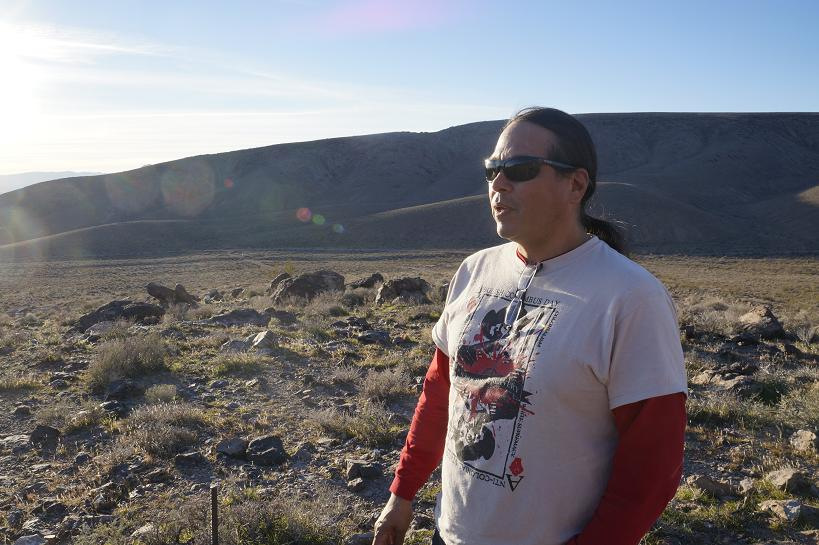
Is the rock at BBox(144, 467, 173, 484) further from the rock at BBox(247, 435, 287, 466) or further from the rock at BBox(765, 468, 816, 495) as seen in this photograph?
the rock at BBox(765, 468, 816, 495)

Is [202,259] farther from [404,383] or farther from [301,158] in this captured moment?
[301,158]

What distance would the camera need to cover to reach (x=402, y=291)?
46.7 ft

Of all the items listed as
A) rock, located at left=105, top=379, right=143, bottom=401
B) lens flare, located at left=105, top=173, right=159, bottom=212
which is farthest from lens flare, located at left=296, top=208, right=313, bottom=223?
rock, located at left=105, top=379, right=143, bottom=401

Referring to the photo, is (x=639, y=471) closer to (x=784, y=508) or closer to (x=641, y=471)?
(x=641, y=471)

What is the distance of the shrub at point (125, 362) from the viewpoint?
24.1 ft

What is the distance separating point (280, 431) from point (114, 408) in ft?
6.38

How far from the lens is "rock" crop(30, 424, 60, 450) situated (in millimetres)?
5492

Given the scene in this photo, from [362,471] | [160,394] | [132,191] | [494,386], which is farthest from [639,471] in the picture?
[132,191]

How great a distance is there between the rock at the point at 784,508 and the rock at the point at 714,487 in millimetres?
252

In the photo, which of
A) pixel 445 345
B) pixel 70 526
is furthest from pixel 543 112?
pixel 70 526

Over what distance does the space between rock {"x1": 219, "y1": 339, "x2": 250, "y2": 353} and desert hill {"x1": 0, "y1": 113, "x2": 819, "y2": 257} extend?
45191 millimetres

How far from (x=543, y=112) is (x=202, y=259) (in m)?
47.3

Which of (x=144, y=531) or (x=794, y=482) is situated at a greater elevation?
(x=144, y=531)

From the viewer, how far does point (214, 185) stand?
9956 cm
